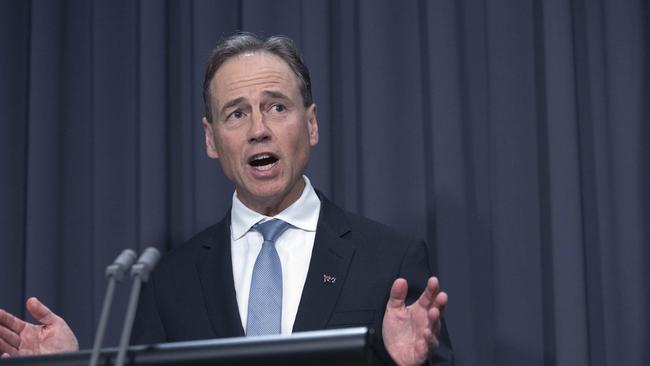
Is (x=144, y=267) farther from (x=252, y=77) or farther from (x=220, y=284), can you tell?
(x=252, y=77)

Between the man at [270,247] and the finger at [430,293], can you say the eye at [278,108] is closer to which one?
the man at [270,247]

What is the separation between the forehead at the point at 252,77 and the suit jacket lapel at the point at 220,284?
1.05 ft

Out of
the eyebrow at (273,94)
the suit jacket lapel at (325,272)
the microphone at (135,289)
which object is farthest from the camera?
the eyebrow at (273,94)

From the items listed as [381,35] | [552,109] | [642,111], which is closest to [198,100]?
[381,35]

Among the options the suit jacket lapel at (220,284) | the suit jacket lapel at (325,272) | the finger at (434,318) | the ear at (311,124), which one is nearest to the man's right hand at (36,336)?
the suit jacket lapel at (220,284)

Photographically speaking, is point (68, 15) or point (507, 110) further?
point (68, 15)

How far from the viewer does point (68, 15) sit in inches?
121

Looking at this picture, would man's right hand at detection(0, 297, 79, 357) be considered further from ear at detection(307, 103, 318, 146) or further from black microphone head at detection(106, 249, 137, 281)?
ear at detection(307, 103, 318, 146)

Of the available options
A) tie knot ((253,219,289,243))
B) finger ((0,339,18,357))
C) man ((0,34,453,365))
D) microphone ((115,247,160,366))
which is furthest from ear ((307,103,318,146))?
microphone ((115,247,160,366))

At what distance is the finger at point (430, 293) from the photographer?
5.23ft

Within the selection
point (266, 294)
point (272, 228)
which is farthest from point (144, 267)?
point (272, 228)

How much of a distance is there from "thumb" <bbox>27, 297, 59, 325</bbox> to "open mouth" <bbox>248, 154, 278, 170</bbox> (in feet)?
2.08

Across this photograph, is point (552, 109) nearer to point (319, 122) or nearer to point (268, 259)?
point (319, 122)

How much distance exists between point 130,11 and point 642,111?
5.23 feet
